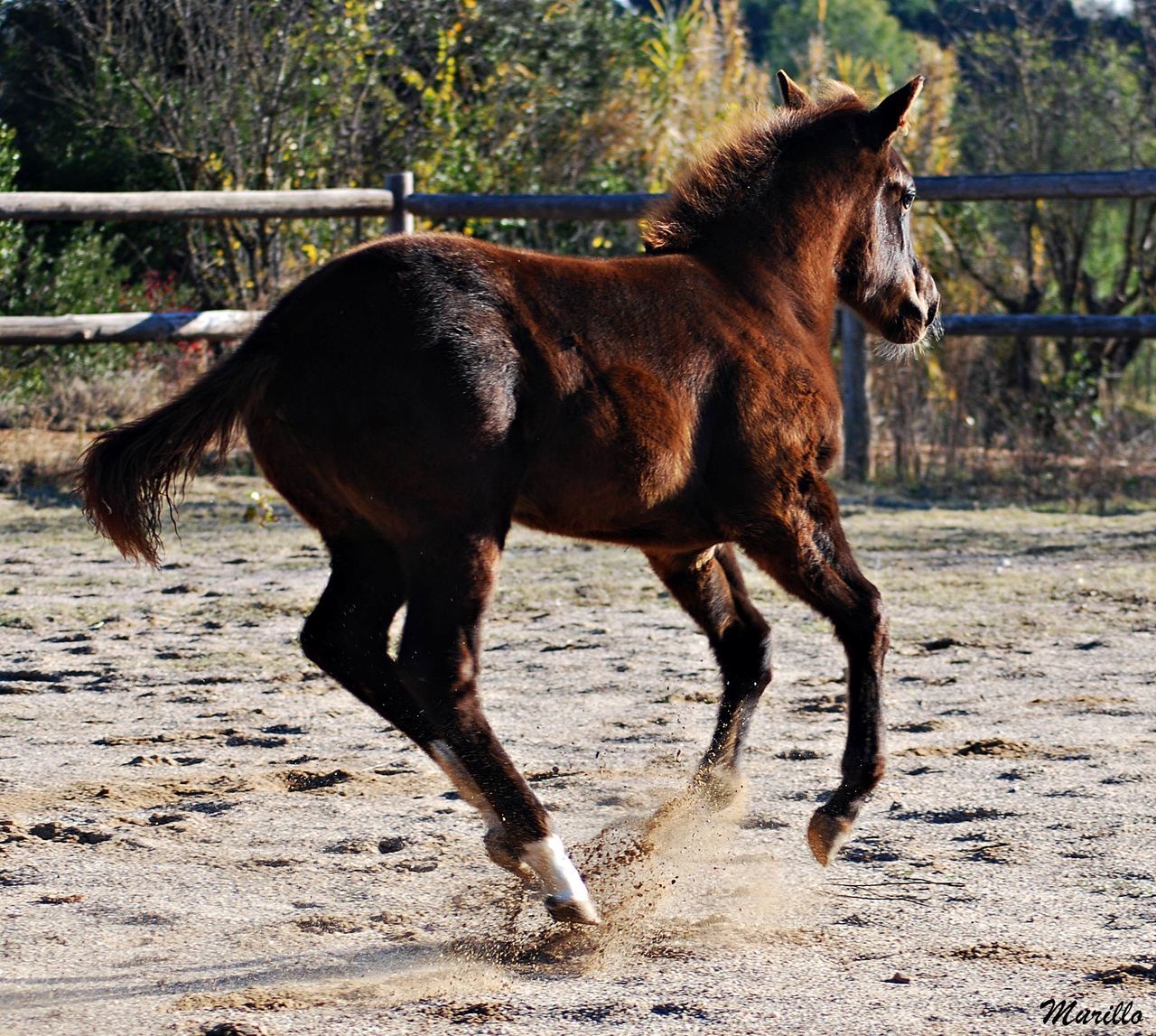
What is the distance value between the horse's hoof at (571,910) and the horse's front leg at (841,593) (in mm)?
762

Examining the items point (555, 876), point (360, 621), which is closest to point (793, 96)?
point (360, 621)

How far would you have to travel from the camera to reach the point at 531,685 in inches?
214

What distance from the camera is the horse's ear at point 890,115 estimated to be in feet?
14.2

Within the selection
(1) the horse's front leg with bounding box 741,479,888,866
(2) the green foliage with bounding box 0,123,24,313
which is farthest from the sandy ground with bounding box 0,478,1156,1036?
(2) the green foliage with bounding box 0,123,24,313

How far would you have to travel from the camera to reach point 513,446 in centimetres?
336

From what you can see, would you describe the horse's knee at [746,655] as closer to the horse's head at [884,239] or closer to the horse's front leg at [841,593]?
the horse's front leg at [841,593]

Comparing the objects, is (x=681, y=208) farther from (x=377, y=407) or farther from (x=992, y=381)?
(x=992, y=381)

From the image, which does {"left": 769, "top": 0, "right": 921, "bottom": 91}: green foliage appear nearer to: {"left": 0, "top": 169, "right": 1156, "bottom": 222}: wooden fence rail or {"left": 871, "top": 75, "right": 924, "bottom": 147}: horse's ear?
{"left": 0, "top": 169, "right": 1156, "bottom": 222}: wooden fence rail

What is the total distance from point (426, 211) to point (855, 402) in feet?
10.1

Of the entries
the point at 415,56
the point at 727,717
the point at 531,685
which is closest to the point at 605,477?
the point at 727,717

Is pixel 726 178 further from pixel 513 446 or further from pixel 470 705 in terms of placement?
pixel 470 705

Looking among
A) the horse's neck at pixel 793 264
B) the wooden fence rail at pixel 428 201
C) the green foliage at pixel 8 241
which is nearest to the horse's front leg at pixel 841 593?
the horse's neck at pixel 793 264

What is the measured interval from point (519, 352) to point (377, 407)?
34 centimetres

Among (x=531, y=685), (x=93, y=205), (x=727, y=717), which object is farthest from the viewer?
(x=93, y=205)
